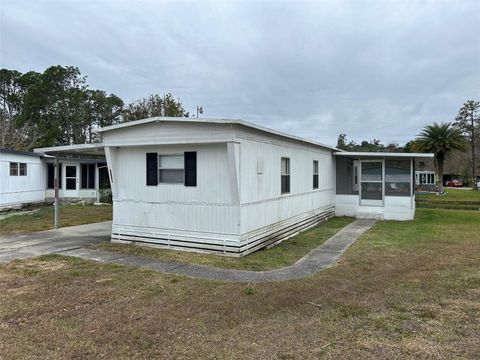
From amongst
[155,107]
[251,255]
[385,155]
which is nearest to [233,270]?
[251,255]

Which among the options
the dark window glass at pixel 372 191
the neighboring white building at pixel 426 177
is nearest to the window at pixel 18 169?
the dark window glass at pixel 372 191

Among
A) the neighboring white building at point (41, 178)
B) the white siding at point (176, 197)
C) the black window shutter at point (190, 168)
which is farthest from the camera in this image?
the neighboring white building at point (41, 178)

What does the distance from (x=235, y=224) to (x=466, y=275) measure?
4181mm

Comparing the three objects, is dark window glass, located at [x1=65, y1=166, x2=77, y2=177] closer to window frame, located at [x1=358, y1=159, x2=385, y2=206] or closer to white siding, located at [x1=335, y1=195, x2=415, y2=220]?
white siding, located at [x1=335, y1=195, x2=415, y2=220]

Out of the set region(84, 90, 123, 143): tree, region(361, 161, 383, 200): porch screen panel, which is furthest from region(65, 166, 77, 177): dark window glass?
region(84, 90, 123, 143): tree

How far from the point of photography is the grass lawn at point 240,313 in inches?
142

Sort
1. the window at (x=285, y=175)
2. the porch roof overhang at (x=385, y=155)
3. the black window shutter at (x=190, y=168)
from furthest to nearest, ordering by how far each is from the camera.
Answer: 1. the porch roof overhang at (x=385, y=155)
2. the window at (x=285, y=175)
3. the black window shutter at (x=190, y=168)

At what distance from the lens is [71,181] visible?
20.6 m

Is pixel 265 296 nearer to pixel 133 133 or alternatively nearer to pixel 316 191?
pixel 133 133

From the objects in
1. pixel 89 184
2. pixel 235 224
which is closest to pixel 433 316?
pixel 235 224

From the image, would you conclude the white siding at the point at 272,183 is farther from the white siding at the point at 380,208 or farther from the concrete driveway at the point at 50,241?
the concrete driveway at the point at 50,241

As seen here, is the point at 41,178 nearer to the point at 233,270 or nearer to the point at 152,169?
the point at 152,169

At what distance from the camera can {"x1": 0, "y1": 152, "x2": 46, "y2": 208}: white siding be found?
16469mm

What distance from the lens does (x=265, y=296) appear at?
5156 mm
